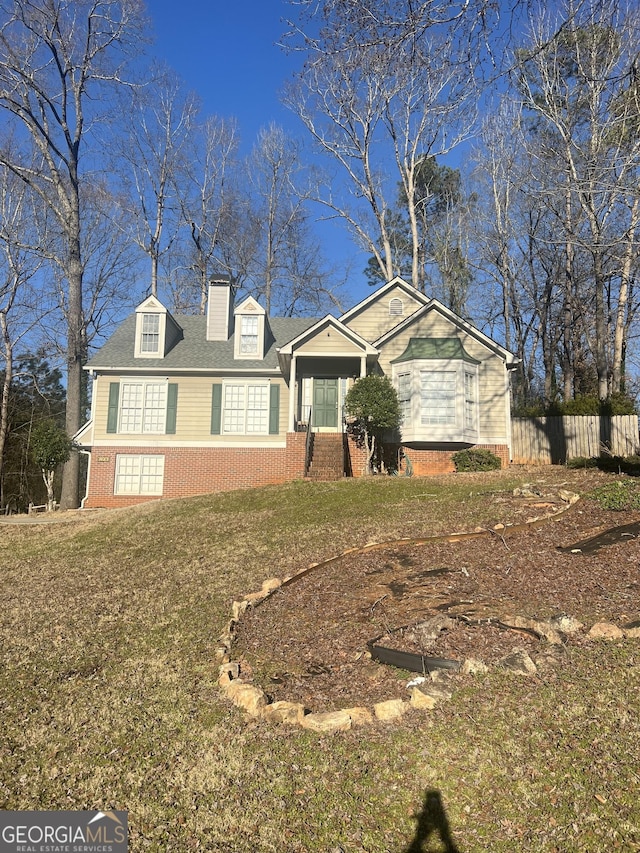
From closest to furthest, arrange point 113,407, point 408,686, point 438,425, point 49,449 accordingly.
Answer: point 408,686
point 49,449
point 438,425
point 113,407

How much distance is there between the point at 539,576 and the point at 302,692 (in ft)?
11.5

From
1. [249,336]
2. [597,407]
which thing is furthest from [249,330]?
[597,407]

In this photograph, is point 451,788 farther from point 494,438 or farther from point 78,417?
point 78,417

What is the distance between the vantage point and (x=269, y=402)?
18344 millimetres

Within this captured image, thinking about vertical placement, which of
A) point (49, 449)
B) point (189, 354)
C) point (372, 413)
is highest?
point (189, 354)

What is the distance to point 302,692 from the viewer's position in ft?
15.4

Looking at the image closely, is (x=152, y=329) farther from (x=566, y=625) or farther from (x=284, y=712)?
(x=566, y=625)

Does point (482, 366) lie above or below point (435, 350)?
below

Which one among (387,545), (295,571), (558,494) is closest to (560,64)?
(558,494)

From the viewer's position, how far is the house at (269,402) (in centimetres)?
1733

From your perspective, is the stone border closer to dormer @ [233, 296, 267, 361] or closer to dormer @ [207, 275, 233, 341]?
dormer @ [233, 296, 267, 361]

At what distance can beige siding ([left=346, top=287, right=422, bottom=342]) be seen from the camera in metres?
19.3

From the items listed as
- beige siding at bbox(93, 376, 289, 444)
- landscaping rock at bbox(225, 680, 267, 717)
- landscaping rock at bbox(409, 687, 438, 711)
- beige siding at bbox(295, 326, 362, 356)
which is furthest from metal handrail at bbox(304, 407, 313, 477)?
landscaping rock at bbox(409, 687, 438, 711)

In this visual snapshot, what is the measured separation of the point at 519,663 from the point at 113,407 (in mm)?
16224
